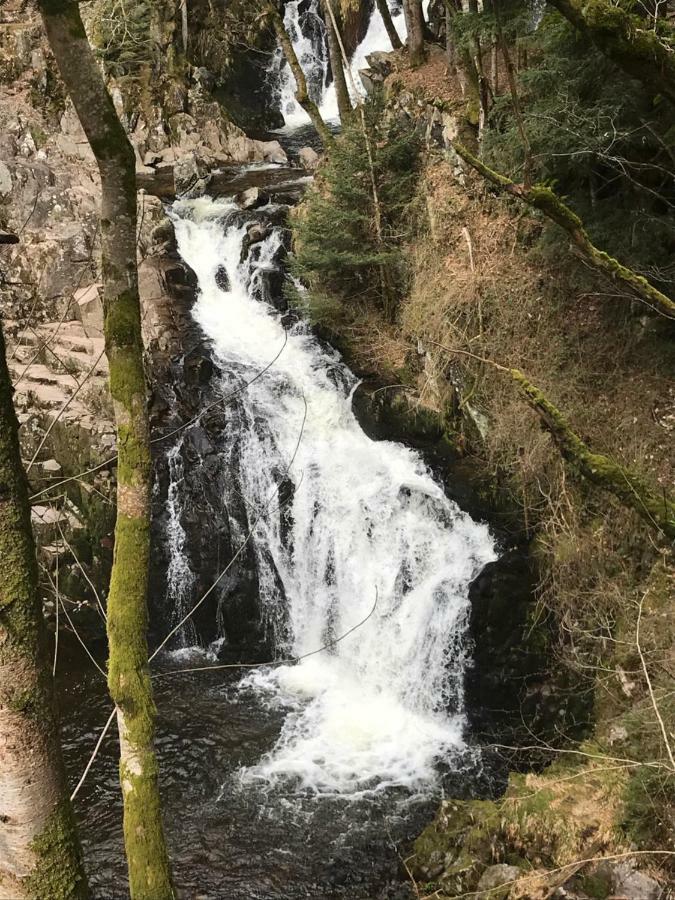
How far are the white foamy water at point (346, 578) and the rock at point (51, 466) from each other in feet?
9.51

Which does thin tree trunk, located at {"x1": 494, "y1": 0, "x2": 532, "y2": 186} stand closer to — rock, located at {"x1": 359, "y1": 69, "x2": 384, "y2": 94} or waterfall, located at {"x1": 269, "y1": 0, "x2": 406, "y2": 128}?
rock, located at {"x1": 359, "y1": 69, "x2": 384, "y2": 94}

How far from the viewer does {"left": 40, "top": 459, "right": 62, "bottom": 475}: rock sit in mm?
11172

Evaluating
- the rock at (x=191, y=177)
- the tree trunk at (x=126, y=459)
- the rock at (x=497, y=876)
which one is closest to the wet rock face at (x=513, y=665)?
the rock at (x=497, y=876)

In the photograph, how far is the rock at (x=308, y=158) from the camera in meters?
17.1

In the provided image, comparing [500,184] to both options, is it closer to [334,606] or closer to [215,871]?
[334,606]

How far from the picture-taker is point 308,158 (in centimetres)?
1742

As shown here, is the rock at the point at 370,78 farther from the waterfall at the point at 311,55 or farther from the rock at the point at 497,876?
the rock at the point at 497,876

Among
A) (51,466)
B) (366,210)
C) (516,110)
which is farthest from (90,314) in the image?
(516,110)

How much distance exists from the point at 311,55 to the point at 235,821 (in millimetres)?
19588

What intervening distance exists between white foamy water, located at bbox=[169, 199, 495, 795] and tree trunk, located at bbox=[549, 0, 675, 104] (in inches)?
199

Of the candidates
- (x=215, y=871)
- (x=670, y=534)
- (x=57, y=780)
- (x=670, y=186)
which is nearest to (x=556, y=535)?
(x=670, y=534)

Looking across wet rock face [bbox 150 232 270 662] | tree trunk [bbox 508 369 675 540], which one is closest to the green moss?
tree trunk [bbox 508 369 675 540]

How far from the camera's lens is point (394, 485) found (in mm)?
10336

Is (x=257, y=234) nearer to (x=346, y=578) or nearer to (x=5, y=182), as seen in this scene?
(x=5, y=182)
